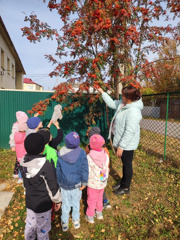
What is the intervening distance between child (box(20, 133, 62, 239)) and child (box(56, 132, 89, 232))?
28 cm

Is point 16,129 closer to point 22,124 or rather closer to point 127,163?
point 22,124

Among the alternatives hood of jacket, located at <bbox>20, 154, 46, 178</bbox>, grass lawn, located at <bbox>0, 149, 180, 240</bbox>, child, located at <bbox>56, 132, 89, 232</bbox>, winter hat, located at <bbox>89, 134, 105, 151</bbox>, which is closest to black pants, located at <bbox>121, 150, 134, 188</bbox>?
grass lawn, located at <bbox>0, 149, 180, 240</bbox>

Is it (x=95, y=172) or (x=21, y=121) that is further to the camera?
(x=21, y=121)

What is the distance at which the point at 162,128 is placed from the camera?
10.5 metres

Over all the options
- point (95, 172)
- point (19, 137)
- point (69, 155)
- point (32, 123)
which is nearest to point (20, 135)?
point (19, 137)

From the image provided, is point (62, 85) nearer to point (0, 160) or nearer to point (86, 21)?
point (86, 21)

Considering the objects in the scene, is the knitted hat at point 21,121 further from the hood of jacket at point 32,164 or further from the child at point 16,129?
the hood of jacket at point 32,164

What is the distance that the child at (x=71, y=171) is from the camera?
88.4 inches

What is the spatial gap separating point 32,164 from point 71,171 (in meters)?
0.57

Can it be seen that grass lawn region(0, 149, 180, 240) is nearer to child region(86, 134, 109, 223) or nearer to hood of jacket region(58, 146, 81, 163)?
child region(86, 134, 109, 223)

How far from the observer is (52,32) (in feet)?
14.8

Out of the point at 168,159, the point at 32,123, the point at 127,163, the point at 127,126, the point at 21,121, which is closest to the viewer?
the point at 127,126

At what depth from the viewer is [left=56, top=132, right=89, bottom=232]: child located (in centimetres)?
225

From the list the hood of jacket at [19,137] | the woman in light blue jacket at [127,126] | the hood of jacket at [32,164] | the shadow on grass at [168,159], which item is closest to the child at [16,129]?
the hood of jacket at [19,137]
